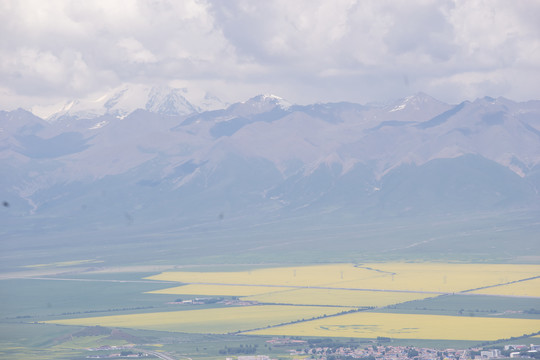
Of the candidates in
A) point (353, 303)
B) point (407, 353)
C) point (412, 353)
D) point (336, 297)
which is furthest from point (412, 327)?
point (336, 297)

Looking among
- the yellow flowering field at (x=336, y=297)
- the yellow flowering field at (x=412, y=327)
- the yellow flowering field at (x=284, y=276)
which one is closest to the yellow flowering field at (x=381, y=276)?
the yellow flowering field at (x=284, y=276)

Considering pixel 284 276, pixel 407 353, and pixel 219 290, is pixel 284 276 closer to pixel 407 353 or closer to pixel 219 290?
pixel 219 290

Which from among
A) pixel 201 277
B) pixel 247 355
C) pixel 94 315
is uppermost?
pixel 201 277

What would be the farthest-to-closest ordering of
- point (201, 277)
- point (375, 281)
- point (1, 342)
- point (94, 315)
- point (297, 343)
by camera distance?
point (201, 277), point (375, 281), point (94, 315), point (1, 342), point (297, 343)

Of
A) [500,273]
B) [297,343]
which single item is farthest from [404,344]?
[500,273]

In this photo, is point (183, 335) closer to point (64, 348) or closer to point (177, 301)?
point (64, 348)

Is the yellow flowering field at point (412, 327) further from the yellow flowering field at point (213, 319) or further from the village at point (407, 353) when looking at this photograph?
the village at point (407, 353)
